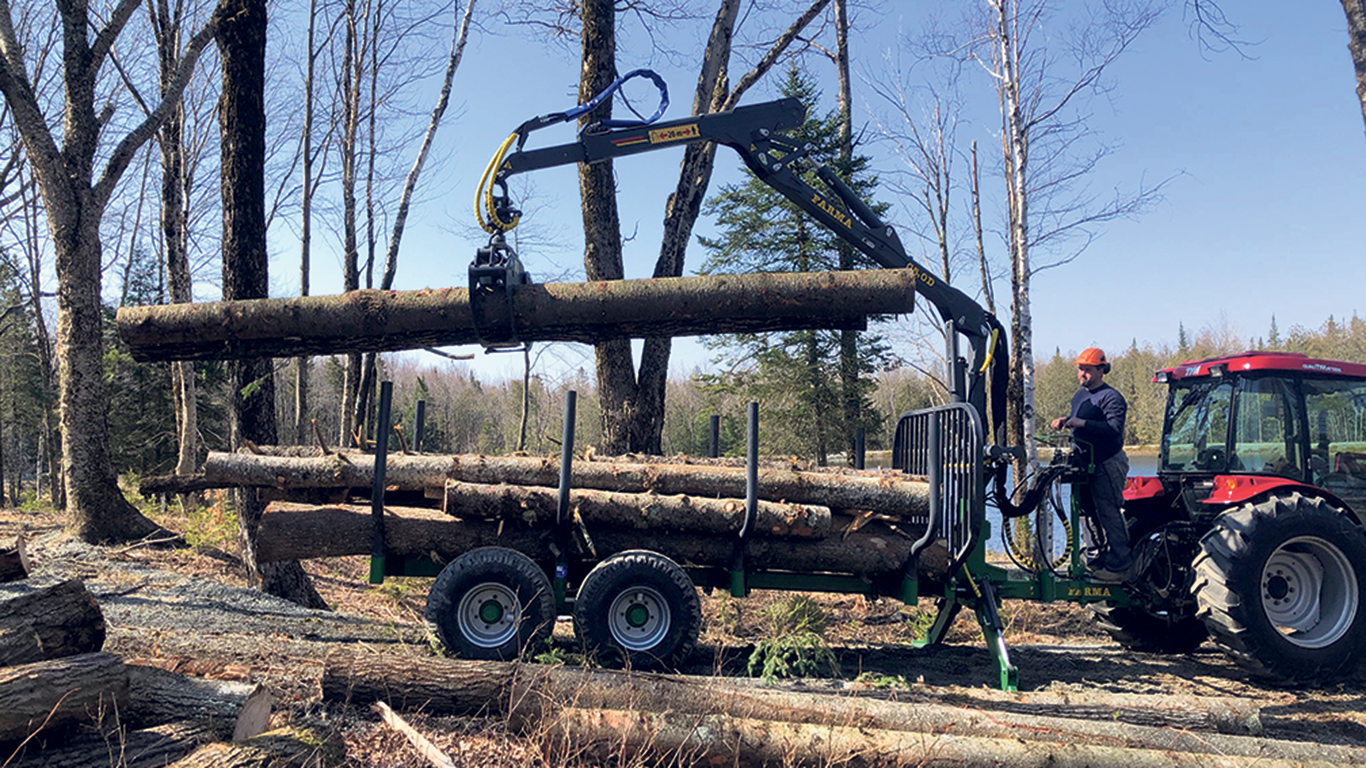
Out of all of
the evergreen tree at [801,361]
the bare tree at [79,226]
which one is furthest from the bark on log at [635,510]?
the evergreen tree at [801,361]

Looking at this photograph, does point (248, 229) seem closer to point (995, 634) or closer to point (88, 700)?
point (88, 700)

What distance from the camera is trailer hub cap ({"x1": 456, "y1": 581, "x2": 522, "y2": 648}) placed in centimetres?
583

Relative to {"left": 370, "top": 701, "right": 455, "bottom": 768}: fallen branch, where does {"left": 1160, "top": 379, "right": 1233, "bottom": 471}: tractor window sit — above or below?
above

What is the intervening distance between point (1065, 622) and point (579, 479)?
6317 millimetres

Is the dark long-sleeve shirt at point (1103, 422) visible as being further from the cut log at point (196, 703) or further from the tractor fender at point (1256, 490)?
the cut log at point (196, 703)

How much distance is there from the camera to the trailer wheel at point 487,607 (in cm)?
575

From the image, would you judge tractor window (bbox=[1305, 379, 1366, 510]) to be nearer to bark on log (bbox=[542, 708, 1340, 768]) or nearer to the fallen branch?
bark on log (bbox=[542, 708, 1340, 768])

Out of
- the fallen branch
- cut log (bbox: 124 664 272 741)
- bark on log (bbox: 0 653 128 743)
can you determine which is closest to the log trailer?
the fallen branch

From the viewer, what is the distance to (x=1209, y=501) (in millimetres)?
7121

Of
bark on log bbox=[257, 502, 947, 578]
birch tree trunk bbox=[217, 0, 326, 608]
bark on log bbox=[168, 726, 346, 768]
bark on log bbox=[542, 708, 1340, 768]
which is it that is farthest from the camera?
birch tree trunk bbox=[217, 0, 326, 608]

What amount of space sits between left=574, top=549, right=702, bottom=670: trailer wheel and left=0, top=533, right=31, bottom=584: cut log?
4.39 meters

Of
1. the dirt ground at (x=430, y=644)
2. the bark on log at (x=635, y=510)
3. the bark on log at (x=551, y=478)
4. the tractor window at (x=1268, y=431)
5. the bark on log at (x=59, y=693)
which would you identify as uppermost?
the tractor window at (x=1268, y=431)

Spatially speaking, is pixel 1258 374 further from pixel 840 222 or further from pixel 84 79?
pixel 84 79

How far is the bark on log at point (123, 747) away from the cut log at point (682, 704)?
753 millimetres
